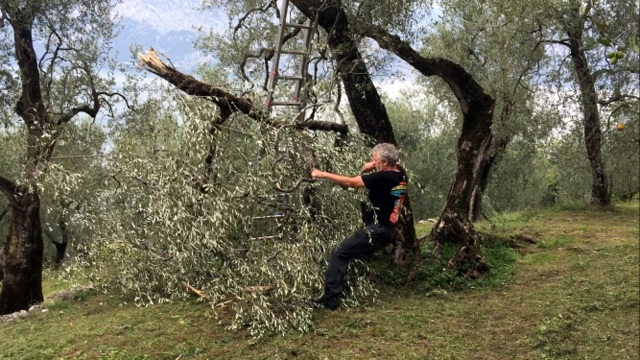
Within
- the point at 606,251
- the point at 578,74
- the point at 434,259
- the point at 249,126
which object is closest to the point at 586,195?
the point at 578,74

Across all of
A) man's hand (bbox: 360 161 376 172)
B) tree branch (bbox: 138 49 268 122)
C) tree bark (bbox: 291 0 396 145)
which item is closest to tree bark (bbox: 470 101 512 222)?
tree bark (bbox: 291 0 396 145)

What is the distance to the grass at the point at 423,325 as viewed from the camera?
6.02 meters

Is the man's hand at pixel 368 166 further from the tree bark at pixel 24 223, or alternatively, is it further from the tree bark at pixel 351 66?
the tree bark at pixel 24 223

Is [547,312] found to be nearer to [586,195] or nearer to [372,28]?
[372,28]

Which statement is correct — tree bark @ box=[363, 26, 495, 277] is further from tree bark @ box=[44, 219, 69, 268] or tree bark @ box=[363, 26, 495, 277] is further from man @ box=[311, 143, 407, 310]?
tree bark @ box=[44, 219, 69, 268]

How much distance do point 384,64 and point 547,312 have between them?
189 inches

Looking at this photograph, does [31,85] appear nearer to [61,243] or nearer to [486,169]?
[486,169]

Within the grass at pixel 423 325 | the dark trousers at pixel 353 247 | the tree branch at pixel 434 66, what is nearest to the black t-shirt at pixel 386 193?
the dark trousers at pixel 353 247

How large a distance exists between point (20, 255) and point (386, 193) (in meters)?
7.72

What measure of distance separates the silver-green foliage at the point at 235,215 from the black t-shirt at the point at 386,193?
44 centimetres

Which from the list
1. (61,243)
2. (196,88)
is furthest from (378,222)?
(61,243)

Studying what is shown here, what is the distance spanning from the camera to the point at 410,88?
2756 cm

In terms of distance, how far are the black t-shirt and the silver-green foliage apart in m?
0.44

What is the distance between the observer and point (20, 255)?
1038cm
